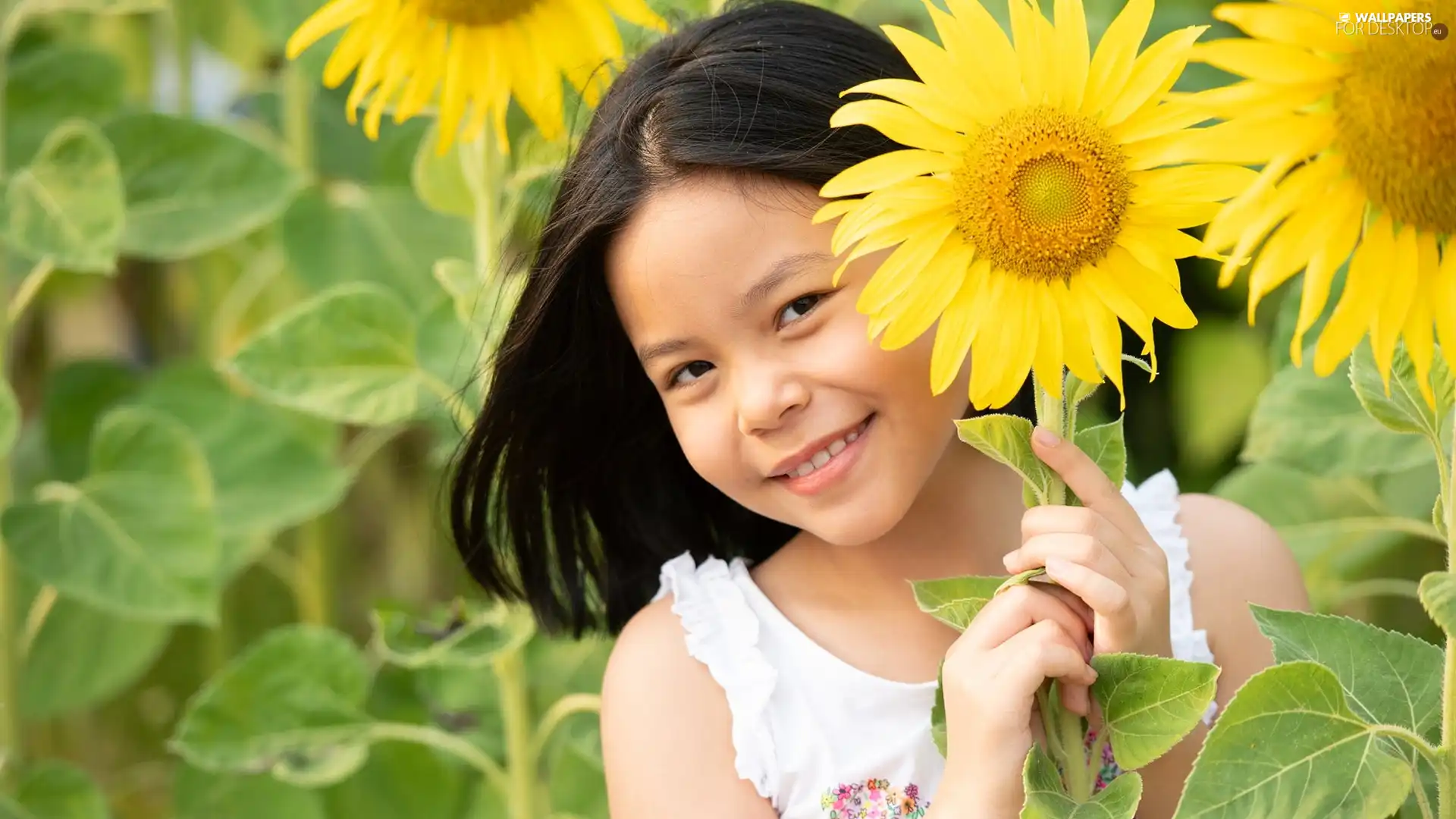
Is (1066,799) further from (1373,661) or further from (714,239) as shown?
(714,239)

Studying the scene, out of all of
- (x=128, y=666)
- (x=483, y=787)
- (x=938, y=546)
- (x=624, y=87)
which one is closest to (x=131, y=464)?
(x=128, y=666)

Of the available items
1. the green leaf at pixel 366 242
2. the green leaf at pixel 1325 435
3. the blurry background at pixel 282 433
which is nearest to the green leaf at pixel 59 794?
the blurry background at pixel 282 433

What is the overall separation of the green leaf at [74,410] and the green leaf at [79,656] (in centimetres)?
21

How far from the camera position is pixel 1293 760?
27.2 inches

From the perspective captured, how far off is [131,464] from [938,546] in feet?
2.25

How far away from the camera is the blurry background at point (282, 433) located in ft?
3.91

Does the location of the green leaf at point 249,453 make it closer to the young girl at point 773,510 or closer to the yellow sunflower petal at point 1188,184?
the young girl at point 773,510

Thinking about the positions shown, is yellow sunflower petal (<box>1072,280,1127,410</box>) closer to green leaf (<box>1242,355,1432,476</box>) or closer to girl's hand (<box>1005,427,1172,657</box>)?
girl's hand (<box>1005,427,1172,657</box>)

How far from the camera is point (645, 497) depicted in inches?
45.6

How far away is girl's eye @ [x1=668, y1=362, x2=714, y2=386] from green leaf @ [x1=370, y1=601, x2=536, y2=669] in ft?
0.96

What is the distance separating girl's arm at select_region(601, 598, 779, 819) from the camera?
97cm

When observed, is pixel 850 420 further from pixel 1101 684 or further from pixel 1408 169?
pixel 1408 169

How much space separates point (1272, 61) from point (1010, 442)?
0.21 metres

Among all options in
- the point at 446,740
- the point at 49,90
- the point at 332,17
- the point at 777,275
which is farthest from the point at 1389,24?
the point at 49,90
